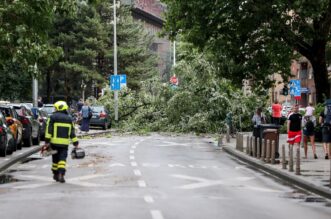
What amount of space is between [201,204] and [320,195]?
303 cm

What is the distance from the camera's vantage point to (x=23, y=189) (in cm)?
1320

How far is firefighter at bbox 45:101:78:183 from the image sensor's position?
46.8 feet

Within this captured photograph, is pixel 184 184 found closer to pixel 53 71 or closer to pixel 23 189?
pixel 23 189

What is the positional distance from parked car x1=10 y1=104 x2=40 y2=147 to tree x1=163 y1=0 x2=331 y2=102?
6.88m

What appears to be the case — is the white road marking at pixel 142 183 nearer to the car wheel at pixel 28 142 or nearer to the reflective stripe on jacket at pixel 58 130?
the reflective stripe on jacket at pixel 58 130

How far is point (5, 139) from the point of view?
64.9ft

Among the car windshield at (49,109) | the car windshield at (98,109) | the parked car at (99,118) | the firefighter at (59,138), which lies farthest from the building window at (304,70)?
the firefighter at (59,138)

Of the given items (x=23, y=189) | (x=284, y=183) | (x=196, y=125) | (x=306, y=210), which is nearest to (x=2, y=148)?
(x=23, y=189)

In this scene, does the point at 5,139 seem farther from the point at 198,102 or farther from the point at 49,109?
the point at 198,102

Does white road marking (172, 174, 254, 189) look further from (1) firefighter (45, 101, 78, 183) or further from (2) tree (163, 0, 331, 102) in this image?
(2) tree (163, 0, 331, 102)

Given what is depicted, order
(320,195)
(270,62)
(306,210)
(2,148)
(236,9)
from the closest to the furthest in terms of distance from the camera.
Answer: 1. (306,210)
2. (320,195)
3. (2,148)
4. (236,9)
5. (270,62)

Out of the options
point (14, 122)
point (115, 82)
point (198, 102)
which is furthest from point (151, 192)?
point (115, 82)

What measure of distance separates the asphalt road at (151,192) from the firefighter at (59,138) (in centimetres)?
33

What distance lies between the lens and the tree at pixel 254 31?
24.4 metres
